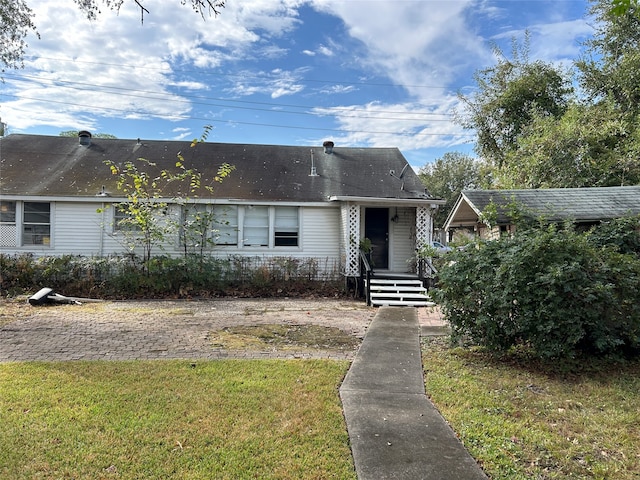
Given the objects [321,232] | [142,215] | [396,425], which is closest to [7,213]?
[142,215]

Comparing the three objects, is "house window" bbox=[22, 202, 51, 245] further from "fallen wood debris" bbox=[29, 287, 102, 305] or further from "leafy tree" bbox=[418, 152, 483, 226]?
"leafy tree" bbox=[418, 152, 483, 226]

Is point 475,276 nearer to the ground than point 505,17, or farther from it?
nearer to the ground

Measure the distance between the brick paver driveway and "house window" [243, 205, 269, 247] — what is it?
2741 mm

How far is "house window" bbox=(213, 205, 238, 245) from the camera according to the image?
41.7ft

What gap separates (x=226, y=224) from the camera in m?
12.6

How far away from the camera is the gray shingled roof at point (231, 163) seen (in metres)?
12.9

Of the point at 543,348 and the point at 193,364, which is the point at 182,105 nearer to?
the point at 193,364

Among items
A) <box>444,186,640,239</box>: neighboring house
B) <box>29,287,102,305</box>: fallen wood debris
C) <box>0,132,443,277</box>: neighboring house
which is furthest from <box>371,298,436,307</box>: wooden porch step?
<box>29,287,102,305</box>: fallen wood debris

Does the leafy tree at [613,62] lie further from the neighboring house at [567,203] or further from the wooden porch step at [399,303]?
the wooden porch step at [399,303]

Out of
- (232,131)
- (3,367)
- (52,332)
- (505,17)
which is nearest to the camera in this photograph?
(3,367)

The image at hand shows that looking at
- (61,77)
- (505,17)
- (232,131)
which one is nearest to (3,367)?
(505,17)

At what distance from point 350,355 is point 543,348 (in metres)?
2.51

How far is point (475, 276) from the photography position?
18.0 ft

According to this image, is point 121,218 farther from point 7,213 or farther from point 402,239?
point 402,239
